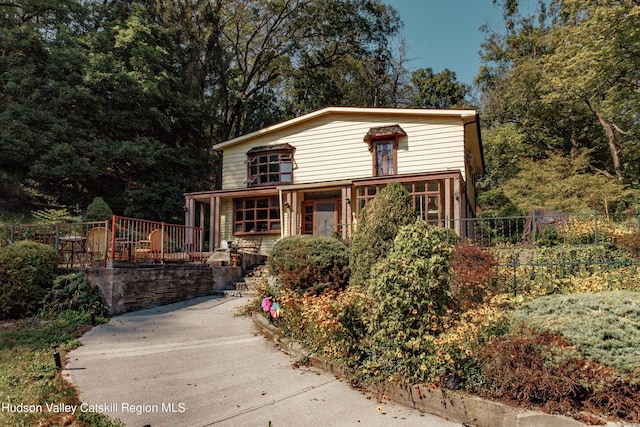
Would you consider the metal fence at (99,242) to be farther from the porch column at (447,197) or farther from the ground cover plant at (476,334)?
the porch column at (447,197)

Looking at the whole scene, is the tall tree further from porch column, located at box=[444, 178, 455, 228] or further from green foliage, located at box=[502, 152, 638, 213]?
porch column, located at box=[444, 178, 455, 228]

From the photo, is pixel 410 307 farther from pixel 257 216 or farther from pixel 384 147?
pixel 257 216

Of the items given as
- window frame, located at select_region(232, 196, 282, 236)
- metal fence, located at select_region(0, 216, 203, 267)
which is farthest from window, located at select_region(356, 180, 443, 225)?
metal fence, located at select_region(0, 216, 203, 267)

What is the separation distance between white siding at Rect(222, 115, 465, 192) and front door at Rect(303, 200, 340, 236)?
1.12 m

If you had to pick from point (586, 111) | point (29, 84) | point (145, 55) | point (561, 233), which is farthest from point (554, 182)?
point (29, 84)

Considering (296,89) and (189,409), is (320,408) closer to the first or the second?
(189,409)

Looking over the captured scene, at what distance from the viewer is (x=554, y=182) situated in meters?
20.6

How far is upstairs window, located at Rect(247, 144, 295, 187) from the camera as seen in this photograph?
61.1 ft

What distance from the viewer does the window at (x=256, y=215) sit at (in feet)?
59.1

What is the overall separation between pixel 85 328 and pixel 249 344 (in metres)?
3.42

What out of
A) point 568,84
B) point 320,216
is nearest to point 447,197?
point 320,216

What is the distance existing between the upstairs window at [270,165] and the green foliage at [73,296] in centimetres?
1074

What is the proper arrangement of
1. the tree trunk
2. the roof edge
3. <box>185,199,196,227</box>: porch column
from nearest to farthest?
the roof edge < <box>185,199,196,227</box>: porch column < the tree trunk

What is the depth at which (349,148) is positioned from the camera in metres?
17.5
